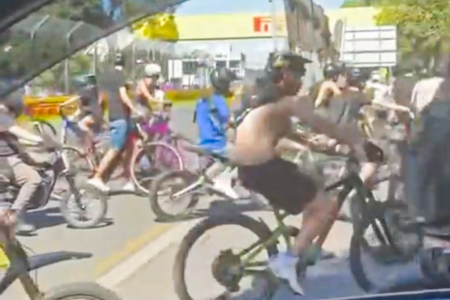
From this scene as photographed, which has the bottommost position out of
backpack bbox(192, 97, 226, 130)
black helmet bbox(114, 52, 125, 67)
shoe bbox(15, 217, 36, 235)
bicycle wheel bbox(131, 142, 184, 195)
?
shoe bbox(15, 217, 36, 235)

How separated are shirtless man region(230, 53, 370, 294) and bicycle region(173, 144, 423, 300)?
0.16 feet

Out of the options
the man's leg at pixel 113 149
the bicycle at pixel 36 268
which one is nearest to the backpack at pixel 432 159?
the man's leg at pixel 113 149

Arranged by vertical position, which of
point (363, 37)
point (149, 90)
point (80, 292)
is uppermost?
point (363, 37)

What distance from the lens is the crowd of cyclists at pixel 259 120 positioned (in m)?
2.78

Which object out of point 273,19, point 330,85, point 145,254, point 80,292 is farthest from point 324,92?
point 80,292

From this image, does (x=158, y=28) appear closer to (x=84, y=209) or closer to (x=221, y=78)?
(x=221, y=78)

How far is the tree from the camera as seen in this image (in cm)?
274

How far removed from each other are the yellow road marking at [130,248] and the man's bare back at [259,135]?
0.30 m

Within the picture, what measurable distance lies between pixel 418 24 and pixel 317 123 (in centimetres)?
41

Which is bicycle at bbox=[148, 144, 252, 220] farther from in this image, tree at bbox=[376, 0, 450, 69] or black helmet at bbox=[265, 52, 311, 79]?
tree at bbox=[376, 0, 450, 69]

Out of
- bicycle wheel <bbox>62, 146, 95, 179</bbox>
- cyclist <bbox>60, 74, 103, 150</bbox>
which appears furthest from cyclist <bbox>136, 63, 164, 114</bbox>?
bicycle wheel <bbox>62, 146, 95, 179</bbox>

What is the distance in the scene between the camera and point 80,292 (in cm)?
279

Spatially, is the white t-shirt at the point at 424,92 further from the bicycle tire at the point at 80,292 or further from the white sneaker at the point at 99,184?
the bicycle tire at the point at 80,292

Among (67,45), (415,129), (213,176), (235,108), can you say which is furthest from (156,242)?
(415,129)
